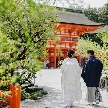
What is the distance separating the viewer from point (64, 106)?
24.0ft

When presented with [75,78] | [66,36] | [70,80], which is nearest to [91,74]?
[75,78]

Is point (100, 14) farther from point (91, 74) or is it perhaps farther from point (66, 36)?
point (91, 74)

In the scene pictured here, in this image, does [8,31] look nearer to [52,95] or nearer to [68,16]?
[52,95]

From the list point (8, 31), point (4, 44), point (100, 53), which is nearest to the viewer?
point (4, 44)

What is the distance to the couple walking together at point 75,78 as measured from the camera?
7180mm

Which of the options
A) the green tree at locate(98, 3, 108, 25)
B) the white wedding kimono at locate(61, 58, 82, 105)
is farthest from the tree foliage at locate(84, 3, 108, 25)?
the white wedding kimono at locate(61, 58, 82, 105)

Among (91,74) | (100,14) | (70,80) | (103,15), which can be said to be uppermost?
(100,14)

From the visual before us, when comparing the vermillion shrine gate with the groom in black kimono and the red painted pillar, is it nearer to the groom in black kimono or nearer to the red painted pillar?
the groom in black kimono

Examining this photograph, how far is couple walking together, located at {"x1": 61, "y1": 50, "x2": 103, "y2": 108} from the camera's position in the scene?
718cm

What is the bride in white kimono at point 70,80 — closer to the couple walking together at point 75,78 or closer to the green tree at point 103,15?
the couple walking together at point 75,78

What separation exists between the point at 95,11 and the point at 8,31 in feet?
156

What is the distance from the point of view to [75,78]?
23.8 ft

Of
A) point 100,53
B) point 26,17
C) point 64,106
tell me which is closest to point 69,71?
point 64,106

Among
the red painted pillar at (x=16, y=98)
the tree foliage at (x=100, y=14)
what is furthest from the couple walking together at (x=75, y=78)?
the tree foliage at (x=100, y=14)
